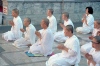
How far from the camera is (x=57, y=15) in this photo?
12305 millimetres

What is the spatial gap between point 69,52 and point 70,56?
146 mm

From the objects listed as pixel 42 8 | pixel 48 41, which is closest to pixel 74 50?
pixel 48 41

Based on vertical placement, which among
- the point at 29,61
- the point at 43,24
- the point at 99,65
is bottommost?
the point at 29,61

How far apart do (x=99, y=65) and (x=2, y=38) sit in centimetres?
489

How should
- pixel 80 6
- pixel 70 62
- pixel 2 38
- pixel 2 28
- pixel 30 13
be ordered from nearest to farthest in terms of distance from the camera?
pixel 70 62
pixel 2 38
pixel 2 28
pixel 30 13
pixel 80 6

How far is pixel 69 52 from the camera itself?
18.7 ft

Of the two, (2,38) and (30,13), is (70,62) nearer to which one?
(2,38)

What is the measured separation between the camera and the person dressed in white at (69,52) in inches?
224

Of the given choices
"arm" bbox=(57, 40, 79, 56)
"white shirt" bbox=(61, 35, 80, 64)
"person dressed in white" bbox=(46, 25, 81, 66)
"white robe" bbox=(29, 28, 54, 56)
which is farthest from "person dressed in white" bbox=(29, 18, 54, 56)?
"arm" bbox=(57, 40, 79, 56)

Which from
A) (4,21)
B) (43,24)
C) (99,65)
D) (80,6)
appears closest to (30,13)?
(4,21)

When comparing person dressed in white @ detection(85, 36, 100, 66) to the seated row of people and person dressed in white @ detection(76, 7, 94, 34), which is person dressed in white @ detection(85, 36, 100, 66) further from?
person dressed in white @ detection(76, 7, 94, 34)

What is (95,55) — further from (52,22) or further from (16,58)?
(52,22)

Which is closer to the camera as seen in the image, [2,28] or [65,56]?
[65,56]

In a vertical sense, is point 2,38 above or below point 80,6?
below
